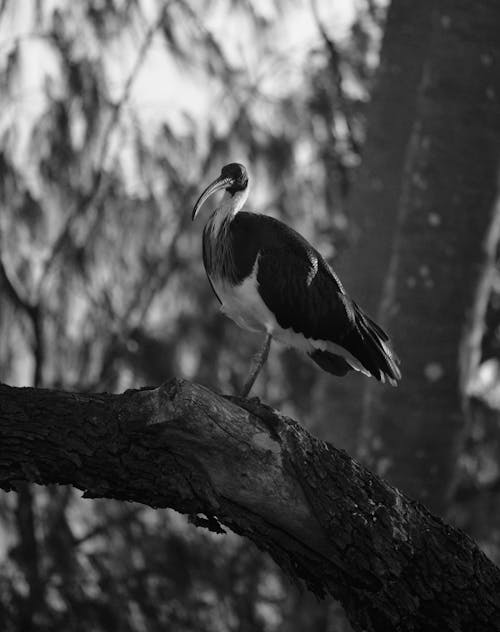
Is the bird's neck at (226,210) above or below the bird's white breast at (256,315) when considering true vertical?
above

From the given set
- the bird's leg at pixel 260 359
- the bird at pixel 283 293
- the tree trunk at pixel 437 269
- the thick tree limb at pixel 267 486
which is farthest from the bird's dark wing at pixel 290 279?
the thick tree limb at pixel 267 486

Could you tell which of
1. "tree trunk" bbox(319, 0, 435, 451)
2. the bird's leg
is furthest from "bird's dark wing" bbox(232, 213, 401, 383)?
"tree trunk" bbox(319, 0, 435, 451)

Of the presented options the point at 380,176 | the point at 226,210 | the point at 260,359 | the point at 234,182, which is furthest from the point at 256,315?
the point at 380,176

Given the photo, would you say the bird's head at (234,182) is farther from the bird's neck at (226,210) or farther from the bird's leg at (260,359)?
the bird's leg at (260,359)

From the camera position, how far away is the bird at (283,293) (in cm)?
529

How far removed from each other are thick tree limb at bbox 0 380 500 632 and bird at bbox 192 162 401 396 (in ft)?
4.50

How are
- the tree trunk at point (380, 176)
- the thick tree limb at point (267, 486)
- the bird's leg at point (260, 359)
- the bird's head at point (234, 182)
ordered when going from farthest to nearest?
the tree trunk at point (380, 176), the bird's head at point (234, 182), the bird's leg at point (260, 359), the thick tree limb at point (267, 486)

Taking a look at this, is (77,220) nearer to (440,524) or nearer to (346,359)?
(346,359)

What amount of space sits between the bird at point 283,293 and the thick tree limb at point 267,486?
1370 mm

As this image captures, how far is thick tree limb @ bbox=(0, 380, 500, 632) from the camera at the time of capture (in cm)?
372

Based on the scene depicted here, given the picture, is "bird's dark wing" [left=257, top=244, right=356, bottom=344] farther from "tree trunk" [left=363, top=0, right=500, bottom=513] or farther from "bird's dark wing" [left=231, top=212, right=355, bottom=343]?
"tree trunk" [left=363, top=0, right=500, bottom=513]

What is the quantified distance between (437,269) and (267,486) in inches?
119

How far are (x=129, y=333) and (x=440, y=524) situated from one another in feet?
19.0

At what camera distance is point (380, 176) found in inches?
309
